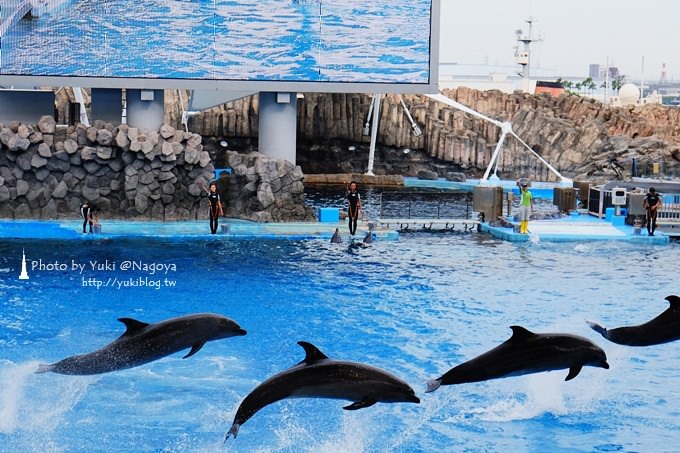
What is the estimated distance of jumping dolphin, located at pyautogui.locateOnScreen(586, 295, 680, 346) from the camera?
7.82m

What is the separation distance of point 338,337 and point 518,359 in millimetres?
4817

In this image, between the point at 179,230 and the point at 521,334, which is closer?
the point at 521,334

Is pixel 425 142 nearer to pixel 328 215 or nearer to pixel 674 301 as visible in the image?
pixel 328 215

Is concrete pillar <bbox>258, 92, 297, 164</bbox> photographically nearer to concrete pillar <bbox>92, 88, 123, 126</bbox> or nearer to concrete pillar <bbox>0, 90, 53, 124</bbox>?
concrete pillar <bbox>92, 88, 123, 126</bbox>

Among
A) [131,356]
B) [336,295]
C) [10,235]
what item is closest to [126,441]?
[131,356]

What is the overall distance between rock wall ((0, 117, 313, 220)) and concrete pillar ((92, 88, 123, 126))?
2.10 meters

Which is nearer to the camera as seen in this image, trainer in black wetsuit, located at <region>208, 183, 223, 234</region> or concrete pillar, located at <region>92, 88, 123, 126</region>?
trainer in black wetsuit, located at <region>208, 183, 223, 234</region>

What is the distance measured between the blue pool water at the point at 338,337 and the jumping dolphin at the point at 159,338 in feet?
3.75

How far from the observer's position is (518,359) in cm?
740

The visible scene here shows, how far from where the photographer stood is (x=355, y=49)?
21.4 meters

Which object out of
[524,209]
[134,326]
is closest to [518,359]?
[134,326]

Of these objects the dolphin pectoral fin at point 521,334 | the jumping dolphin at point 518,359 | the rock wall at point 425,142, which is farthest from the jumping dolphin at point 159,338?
the rock wall at point 425,142

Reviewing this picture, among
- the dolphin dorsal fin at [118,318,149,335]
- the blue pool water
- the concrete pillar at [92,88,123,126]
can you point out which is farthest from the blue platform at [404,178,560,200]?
the dolphin dorsal fin at [118,318,149,335]

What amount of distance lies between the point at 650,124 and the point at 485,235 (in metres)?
26.0
